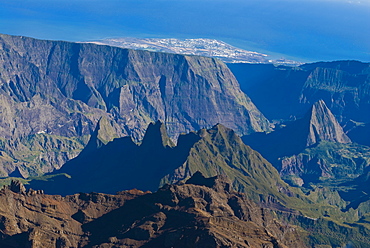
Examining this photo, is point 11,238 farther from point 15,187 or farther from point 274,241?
point 274,241

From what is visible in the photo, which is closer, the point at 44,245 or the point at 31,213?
the point at 44,245

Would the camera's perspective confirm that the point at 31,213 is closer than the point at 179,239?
No

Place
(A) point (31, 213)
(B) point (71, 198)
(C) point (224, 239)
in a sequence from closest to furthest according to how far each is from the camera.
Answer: (C) point (224, 239)
(A) point (31, 213)
(B) point (71, 198)

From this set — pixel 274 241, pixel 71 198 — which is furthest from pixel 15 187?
pixel 274 241

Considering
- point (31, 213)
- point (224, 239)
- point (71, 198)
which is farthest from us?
point (71, 198)

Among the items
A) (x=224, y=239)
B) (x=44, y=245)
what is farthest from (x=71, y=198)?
(x=224, y=239)

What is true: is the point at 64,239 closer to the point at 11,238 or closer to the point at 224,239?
the point at 11,238
